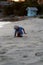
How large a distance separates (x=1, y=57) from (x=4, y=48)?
123 centimetres

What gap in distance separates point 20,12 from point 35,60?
17.8m

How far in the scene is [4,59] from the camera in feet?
19.9

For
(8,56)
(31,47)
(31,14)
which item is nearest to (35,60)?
(8,56)

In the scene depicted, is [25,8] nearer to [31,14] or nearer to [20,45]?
[31,14]

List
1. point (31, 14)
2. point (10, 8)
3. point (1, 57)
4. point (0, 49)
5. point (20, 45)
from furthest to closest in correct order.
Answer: point (10, 8) < point (31, 14) < point (20, 45) < point (0, 49) < point (1, 57)

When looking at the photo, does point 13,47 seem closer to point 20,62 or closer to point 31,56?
point 31,56

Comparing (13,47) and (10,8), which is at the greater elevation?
(13,47)

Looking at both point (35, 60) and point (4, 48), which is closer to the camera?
point (35, 60)

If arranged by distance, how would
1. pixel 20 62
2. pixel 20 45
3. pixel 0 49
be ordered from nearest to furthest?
pixel 20 62 < pixel 0 49 < pixel 20 45

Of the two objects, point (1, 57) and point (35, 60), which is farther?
point (1, 57)

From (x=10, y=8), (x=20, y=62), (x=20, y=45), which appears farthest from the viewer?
(x=10, y=8)

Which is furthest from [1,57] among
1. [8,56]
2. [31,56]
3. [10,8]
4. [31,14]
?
[10,8]

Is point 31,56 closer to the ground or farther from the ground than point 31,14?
farther from the ground

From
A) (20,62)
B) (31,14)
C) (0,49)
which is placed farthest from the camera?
(31,14)
